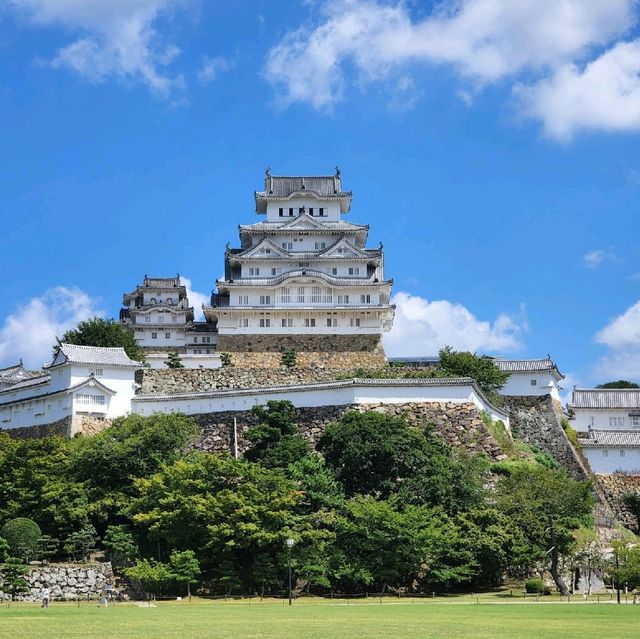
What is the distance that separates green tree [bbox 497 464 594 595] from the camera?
35.4 m

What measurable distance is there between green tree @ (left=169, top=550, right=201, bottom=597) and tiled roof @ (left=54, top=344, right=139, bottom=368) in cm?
1542

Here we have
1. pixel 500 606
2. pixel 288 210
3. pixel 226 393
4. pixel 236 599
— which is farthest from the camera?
pixel 288 210

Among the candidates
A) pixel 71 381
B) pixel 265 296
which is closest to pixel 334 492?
pixel 71 381

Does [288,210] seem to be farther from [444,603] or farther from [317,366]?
[444,603]

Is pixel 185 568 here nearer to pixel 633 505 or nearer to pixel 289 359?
pixel 289 359

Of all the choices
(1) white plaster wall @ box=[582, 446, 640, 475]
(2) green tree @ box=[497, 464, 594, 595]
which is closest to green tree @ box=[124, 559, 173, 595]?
(2) green tree @ box=[497, 464, 594, 595]

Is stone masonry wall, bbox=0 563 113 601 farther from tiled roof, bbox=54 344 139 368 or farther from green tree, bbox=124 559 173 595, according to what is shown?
tiled roof, bbox=54 344 139 368

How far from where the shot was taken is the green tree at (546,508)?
3541cm

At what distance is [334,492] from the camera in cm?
3722

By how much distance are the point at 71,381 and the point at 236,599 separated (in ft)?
57.1

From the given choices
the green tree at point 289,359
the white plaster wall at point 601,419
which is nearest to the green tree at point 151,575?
the green tree at point 289,359

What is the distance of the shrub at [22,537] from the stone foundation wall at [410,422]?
33.6 feet

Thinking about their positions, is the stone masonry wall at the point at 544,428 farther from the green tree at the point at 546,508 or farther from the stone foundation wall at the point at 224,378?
the green tree at the point at 546,508

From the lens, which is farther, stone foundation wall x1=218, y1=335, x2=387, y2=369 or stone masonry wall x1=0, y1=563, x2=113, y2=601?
stone foundation wall x1=218, y1=335, x2=387, y2=369
